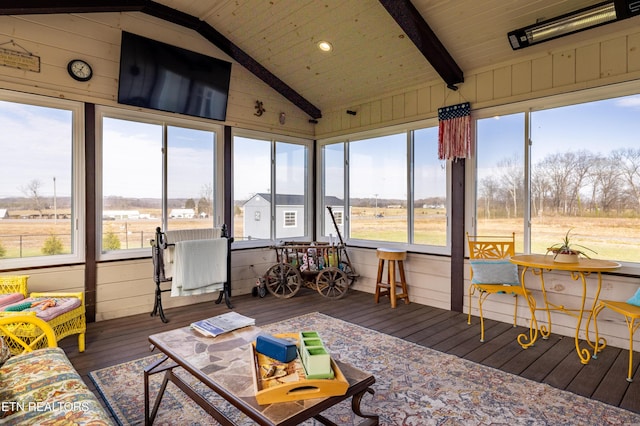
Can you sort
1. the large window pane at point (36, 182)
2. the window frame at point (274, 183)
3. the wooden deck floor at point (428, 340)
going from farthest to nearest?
the window frame at point (274, 183) < the large window pane at point (36, 182) < the wooden deck floor at point (428, 340)

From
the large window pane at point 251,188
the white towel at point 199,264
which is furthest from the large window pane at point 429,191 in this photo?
the white towel at point 199,264

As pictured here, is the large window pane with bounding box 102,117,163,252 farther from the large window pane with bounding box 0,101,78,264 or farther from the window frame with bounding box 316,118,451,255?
the window frame with bounding box 316,118,451,255

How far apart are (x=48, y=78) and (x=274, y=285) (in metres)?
3.65

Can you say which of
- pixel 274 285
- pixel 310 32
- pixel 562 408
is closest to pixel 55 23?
pixel 310 32

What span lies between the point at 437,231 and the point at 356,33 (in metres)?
2.67

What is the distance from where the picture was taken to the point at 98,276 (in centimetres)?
413

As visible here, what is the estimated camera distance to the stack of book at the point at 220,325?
2309 mm

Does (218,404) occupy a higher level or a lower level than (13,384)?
lower

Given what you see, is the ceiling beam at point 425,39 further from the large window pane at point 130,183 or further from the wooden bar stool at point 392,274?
the large window pane at point 130,183

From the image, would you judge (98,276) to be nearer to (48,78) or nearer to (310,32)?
(48,78)

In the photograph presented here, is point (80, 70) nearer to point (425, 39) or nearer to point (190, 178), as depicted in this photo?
point (190, 178)

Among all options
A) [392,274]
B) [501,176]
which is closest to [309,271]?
[392,274]

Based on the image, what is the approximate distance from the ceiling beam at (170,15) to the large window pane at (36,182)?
3.10ft

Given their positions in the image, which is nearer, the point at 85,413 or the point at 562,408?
the point at 85,413
